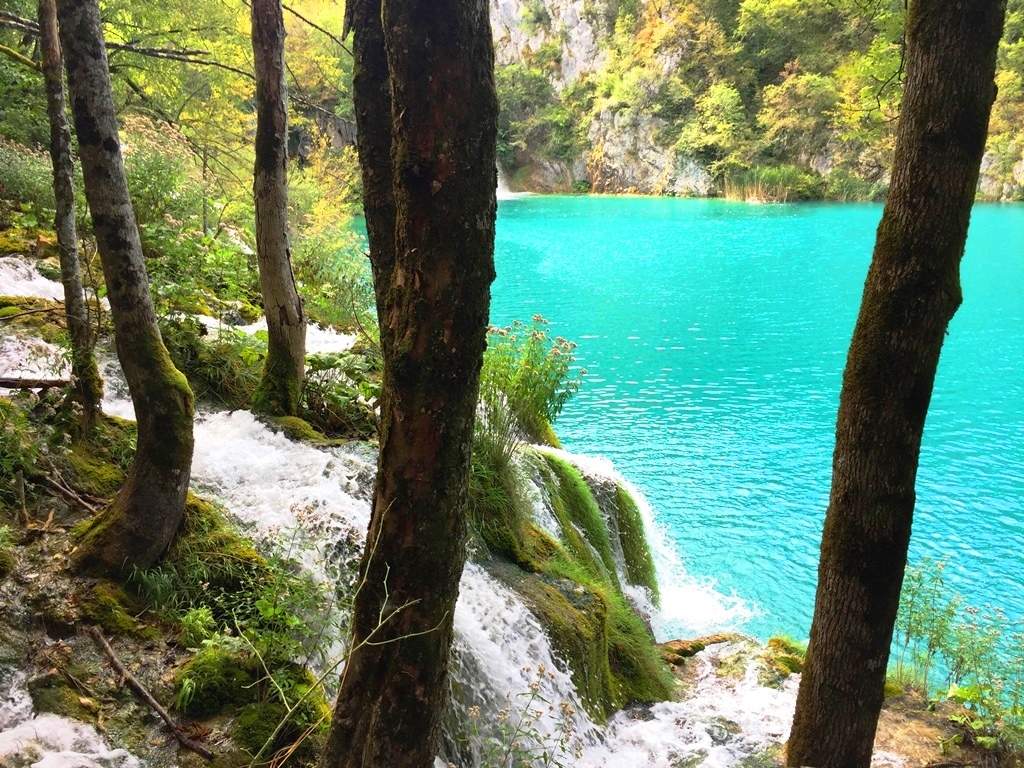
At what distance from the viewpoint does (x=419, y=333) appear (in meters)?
1.89

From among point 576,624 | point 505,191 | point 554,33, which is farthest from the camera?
point 505,191

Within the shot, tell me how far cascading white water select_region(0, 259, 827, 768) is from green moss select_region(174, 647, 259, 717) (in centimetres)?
86

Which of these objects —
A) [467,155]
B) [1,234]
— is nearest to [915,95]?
[467,155]

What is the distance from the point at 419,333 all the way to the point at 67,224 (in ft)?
9.84

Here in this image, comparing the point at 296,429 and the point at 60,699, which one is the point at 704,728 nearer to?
the point at 296,429

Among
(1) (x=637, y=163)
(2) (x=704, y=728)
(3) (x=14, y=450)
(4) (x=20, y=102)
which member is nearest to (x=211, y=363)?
(3) (x=14, y=450)

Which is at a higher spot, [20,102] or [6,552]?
[20,102]

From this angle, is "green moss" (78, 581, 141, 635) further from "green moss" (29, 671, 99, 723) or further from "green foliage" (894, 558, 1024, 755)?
"green foliage" (894, 558, 1024, 755)

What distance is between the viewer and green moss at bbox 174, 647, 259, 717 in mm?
2799

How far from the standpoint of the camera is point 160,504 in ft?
10.9

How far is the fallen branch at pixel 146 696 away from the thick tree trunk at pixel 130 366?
1.35 feet

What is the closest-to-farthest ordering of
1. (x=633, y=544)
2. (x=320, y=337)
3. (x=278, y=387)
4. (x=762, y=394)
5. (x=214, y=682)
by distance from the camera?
(x=214, y=682), (x=278, y=387), (x=633, y=544), (x=320, y=337), (x=762, y=394)

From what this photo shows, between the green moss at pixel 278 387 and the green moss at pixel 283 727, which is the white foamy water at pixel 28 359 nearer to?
the green moss at pixel 278 387

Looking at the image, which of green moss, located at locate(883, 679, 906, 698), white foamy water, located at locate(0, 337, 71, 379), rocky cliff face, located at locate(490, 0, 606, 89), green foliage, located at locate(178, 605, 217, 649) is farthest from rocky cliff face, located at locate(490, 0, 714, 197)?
green foliage, located at locate(178, 605, 217, 649)
